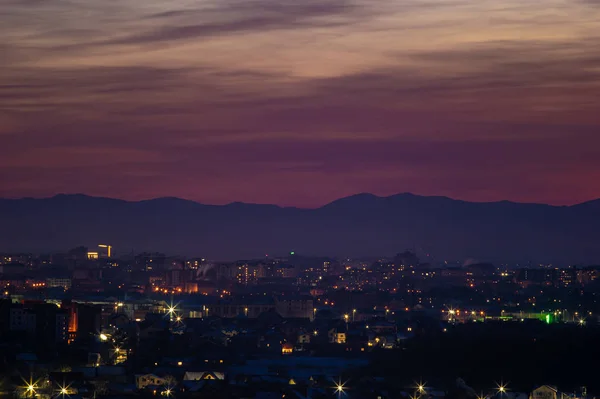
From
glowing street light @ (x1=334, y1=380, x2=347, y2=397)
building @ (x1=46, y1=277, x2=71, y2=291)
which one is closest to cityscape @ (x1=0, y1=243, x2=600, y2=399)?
glowing street light @ (x1=334, y1=380, x2=347, y2=397)

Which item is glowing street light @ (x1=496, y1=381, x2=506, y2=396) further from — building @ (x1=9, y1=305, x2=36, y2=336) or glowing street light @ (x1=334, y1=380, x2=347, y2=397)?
building @ (x1=9, y1=305, x2=36, y2=336)

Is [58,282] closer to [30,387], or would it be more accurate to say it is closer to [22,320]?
[22,320]

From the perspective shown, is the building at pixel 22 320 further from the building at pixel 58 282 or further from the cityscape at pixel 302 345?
the building at pixel 58 282

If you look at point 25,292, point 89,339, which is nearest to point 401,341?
point 89,339

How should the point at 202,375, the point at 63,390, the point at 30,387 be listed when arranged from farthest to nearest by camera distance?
the point at 202,375 < the point at 30,387 < the point at 63,390

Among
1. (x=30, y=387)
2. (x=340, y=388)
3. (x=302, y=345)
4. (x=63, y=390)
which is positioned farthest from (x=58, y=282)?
(x=63, y=390)

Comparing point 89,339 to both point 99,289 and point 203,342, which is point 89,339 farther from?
point 99,289

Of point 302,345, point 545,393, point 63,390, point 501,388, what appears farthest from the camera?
point 302,345

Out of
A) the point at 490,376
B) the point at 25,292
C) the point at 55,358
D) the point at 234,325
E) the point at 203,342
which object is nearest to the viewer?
the point at 490,376
